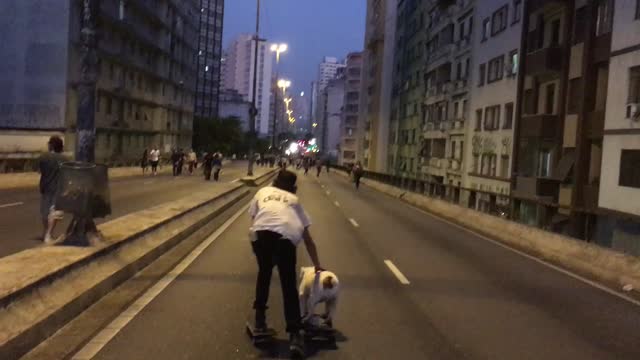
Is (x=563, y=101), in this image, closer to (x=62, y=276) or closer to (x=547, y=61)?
(x=547, y=61)

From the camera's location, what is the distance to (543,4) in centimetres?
3759

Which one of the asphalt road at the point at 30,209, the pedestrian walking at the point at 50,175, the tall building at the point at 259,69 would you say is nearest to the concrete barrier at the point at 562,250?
the pedestrian walking at the point at 50,175

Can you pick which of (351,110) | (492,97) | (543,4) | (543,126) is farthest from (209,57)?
(543,126)

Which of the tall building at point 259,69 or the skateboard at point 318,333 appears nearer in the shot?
the skateboard at point 318,333

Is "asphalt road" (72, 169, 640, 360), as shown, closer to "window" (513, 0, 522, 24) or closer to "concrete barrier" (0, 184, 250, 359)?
"concrete barrier" (0, 184, 250, 359)

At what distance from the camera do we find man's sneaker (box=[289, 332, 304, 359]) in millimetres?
6324

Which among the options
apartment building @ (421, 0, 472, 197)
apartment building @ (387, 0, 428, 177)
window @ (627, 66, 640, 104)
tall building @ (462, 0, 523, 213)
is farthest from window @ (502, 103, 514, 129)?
apartment building @ (387, 0, 428, 177)

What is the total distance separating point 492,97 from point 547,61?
1089 cm

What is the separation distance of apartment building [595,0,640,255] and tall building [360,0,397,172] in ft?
207

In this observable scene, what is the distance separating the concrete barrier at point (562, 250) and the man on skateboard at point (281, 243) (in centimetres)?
698

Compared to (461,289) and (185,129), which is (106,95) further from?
(461,289)

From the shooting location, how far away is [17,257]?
834cm

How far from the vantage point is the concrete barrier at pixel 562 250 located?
41.0ft

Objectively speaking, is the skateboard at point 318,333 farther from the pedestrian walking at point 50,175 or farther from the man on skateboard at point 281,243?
the pedestrian walking at point 50,175
